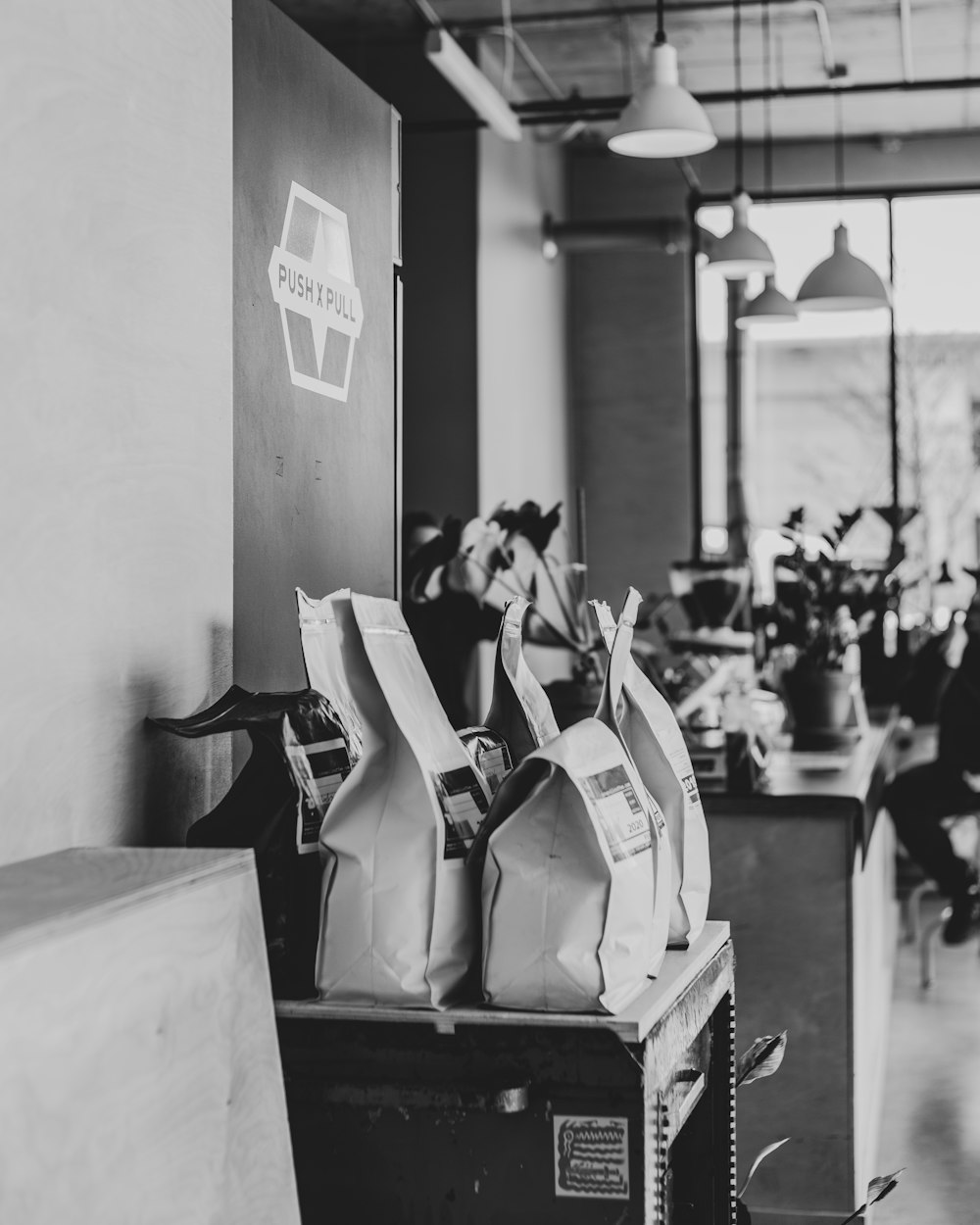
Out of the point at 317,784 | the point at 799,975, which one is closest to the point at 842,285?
the point at 799,975

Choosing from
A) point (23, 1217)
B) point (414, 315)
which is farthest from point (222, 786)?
point (414, 315)

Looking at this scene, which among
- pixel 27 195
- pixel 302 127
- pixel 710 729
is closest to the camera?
pixel 27 195

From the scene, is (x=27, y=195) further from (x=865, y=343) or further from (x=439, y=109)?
(x=865, y=343)

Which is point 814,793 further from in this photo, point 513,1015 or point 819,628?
point 513,1015

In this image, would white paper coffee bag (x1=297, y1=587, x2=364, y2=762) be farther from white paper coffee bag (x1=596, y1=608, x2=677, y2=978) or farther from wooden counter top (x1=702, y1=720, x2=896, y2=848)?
wooden counter top (x1=702, y1=720, x2=896, y2=848)

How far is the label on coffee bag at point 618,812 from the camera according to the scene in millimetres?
1471

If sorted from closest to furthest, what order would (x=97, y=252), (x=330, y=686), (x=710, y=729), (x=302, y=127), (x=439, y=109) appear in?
(x=97, y=252) → (x=330, y=686) → (x=302, y=127) → (x=710, y=729) → (x=439, y=109)

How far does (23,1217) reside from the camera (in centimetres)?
101

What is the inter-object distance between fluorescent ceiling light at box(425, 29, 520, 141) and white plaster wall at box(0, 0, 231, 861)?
3.99 m

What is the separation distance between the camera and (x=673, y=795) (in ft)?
5.86

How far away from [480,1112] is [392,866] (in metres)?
0.24

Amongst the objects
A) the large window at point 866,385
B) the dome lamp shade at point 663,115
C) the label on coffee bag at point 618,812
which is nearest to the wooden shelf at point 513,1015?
the label on coffee bag at point 618,812

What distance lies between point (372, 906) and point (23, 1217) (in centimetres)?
53

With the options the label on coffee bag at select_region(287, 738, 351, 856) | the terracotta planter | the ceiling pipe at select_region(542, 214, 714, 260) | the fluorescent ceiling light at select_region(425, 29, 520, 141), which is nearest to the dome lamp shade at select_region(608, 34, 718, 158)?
the fluorescent ceiling light at select_region(425, 29, 520, 141)
